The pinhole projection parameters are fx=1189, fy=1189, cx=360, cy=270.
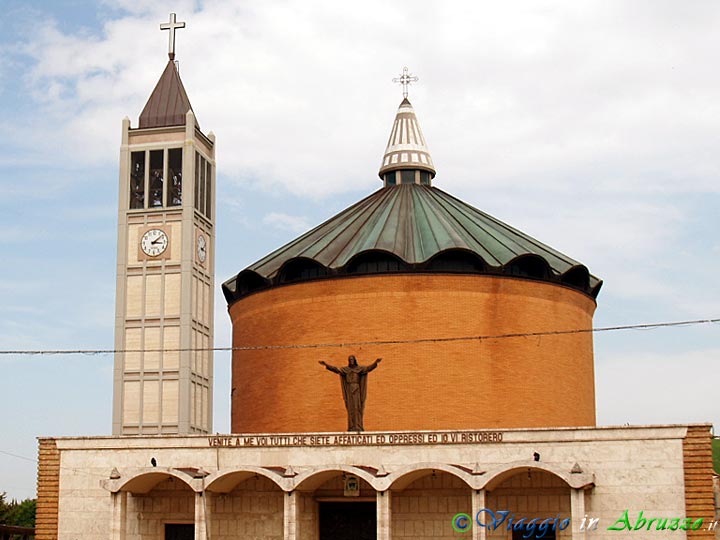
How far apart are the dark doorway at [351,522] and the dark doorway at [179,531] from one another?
322 cm

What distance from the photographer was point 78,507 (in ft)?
94.3

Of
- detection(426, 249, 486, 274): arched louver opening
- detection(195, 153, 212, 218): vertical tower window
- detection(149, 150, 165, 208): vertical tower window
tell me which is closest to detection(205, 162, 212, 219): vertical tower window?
detection(195, 153, 212, 218): vertical tower window

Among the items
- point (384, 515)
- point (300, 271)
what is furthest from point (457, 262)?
point (384, 515)

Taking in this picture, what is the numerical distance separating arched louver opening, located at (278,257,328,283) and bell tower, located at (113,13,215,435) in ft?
29.7

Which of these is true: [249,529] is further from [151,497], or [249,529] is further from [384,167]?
[384,167]

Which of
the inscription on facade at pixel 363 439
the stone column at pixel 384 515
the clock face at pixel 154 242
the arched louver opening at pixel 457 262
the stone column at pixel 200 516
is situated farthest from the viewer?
the clock face at pixel 154 242

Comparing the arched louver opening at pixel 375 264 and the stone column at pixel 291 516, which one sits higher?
the arched louver opening at pixel 375 264

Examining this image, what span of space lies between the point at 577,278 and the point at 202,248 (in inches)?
615

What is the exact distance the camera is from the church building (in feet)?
86.3

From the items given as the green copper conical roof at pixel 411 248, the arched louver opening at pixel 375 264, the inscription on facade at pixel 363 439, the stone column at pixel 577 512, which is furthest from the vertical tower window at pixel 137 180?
the stone column at pixel 577 512

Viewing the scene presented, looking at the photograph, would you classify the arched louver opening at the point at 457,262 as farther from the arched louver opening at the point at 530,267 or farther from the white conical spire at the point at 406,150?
the white conical spire at the point at 406,150

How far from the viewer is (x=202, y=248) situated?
4506 centimetres

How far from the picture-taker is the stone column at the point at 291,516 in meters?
26.7

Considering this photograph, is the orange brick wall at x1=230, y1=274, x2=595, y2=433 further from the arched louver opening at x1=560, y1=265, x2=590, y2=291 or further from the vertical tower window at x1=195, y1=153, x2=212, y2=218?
the vertical tower window at x1=195, y1=153, x2=212, y2=218
